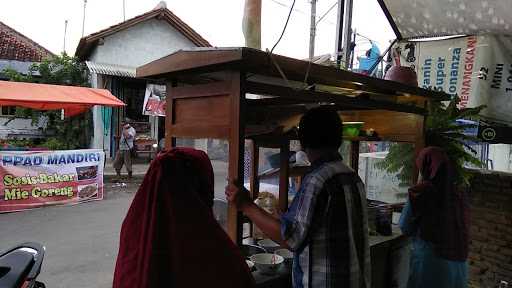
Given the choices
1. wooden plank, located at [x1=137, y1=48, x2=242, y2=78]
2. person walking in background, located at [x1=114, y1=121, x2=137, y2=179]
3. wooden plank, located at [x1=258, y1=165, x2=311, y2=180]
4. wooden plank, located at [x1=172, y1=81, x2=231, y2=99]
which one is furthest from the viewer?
person walking in background, located at [x1=114, y1=121, x2=137, y2=179]

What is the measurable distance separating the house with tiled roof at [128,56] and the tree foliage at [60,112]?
411 mm

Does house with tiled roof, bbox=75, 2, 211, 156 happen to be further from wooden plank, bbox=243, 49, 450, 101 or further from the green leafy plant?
wooden plank, bbox=243, 49, 450, 101

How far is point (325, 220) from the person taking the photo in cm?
174

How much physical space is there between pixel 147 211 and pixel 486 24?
14.2ft

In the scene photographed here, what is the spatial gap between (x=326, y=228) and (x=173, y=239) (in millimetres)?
682

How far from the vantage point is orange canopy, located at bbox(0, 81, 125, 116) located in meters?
8.69

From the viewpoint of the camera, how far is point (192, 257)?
1547mm

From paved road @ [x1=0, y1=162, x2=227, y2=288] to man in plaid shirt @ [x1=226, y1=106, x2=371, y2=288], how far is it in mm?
2396

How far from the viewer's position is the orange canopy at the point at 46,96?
869 cm

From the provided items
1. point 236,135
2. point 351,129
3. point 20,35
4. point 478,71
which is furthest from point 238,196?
point 20,35

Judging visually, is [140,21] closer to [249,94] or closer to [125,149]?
[125,149]

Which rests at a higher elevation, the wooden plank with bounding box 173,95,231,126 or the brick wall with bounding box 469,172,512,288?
the wooden plank with bounding box 173,95,231,126

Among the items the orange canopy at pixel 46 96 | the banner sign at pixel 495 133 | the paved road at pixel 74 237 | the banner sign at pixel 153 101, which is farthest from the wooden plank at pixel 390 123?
the banner sign at pixel 153 101

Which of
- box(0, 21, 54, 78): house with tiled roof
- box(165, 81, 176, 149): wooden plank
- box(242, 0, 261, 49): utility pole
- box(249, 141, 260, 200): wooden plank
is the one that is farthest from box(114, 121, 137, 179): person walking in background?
box(242, 0, 261, 49): utility pole
